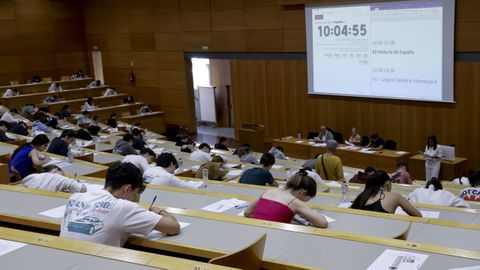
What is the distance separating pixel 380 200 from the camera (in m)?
4.23

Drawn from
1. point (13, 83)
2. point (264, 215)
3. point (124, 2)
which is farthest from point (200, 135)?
point (264, 215)

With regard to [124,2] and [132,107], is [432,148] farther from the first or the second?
[124,2]

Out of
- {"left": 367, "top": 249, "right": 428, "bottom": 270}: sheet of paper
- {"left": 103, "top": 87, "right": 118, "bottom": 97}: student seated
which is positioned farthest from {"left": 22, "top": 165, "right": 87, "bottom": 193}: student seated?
{"left": 103, "top": 87, "right": 118, "bottom": 97}: student seated

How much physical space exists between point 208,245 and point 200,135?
13247 millimetres

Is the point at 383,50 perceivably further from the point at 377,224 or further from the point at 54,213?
the point at 54,213

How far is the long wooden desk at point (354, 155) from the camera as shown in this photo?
10367mm

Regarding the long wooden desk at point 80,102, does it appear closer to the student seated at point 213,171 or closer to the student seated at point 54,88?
the student seated at point 54,88

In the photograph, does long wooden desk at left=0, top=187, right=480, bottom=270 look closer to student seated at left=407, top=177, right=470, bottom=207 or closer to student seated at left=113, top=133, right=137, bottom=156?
student seated at left=407, top=177, right=470, bottom=207

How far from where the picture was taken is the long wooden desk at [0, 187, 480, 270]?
256cm

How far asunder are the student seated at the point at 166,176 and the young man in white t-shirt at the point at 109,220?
231cm

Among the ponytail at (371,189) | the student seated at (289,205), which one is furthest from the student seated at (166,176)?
the student seated at (289,205)

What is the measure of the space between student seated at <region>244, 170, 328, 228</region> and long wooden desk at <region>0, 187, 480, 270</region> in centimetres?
33

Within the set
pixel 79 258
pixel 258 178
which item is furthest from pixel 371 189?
pixel 79 258

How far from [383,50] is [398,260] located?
30.7 feet
